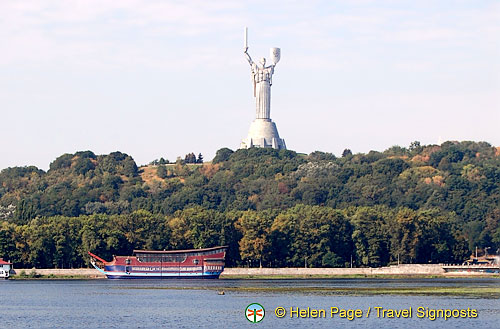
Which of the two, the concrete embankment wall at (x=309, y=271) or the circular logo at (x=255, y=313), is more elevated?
the concrete embankment wall at (x=309, y=271)

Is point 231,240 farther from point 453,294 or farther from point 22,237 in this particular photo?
point 453,294

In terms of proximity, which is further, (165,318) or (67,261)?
(67,261)

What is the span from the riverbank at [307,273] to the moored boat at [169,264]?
3.13 m

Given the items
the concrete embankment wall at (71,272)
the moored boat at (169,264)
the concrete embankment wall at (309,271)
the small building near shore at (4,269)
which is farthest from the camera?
the small building near shore at (4,269)

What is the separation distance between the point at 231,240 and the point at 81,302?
184ft

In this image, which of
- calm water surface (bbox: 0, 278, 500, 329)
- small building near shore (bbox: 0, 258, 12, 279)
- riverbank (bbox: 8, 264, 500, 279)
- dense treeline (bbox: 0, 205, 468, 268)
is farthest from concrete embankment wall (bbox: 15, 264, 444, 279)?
calm water surface (bbox: 0, 278, 500, 329)

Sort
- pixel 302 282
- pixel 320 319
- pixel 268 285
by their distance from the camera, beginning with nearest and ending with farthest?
pixel 320 319 → pixel 268 285 → pixel 302 282

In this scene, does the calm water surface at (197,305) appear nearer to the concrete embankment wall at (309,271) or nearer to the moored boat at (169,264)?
the moored boat at (169,264)

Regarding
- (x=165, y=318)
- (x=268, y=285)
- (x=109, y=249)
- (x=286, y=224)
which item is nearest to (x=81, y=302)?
(x=165, y=318)

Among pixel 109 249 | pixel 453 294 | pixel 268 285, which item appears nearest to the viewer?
pixel 453 294

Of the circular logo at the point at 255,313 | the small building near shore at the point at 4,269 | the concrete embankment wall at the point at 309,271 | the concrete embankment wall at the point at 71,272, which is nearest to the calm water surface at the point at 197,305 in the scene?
the circular logo at the point at 255,313

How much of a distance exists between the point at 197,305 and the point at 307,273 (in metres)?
54.5

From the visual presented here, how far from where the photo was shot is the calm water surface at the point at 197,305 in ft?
285

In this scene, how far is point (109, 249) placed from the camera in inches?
6339
